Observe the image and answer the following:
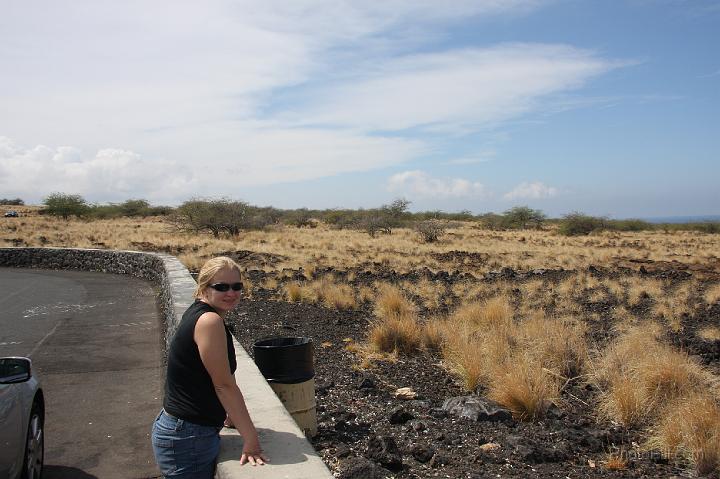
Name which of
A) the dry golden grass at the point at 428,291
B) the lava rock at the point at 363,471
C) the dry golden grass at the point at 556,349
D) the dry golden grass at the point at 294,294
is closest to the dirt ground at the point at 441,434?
the lava rock at the point at 363,471

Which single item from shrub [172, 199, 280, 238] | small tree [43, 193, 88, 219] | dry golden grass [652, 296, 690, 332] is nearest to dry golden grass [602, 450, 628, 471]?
dry golden grass [652, 296, 690, 332]

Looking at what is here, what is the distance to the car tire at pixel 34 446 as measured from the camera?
418 centimetres

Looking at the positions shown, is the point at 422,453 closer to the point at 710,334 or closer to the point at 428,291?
the point at 710,334

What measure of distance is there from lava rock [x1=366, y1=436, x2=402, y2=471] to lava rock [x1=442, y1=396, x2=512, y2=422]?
1254 millimetres

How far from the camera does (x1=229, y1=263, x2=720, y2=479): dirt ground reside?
4.86m

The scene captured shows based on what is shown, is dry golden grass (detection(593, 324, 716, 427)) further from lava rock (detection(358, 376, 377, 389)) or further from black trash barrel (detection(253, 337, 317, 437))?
black trash barrel (detection(253, 337, 317, 437))

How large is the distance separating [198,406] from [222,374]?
0.95 feet

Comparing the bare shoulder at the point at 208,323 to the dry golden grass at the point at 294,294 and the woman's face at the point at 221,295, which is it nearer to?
the woman's face at the point at 221,295

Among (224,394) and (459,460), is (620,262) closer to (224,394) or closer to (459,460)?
(459,460)

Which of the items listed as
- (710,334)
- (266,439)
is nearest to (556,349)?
(710,334)

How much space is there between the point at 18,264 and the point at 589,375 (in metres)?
23.3

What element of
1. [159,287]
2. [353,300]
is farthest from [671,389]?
[159,287]

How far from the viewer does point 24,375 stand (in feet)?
12.6

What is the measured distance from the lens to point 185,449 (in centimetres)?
331
